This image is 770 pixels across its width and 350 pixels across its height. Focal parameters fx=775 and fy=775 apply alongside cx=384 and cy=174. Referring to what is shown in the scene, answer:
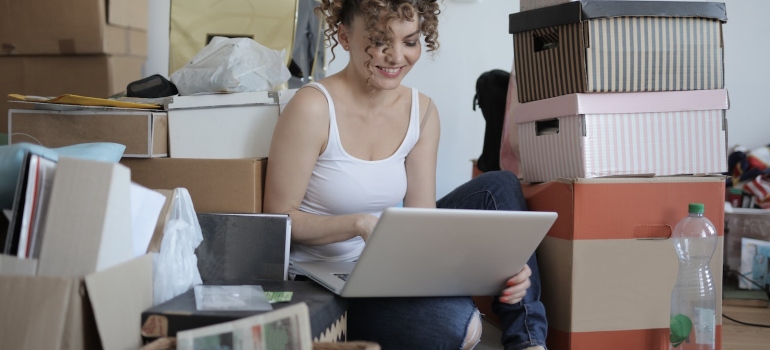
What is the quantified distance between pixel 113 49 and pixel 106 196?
1.35 meters

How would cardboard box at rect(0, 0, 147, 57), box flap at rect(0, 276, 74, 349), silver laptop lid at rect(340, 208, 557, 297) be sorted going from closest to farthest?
box flap at rect(0, 276, 74, 349) → silver laptop lid at rect(340, 208, 557, 297) → cardboard box at rect(0, 0, 147, 57)

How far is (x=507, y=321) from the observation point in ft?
4.59

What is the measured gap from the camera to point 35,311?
90 centimetres

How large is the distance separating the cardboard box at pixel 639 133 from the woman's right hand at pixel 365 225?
1.46ft

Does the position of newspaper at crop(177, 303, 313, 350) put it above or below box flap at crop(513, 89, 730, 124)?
below

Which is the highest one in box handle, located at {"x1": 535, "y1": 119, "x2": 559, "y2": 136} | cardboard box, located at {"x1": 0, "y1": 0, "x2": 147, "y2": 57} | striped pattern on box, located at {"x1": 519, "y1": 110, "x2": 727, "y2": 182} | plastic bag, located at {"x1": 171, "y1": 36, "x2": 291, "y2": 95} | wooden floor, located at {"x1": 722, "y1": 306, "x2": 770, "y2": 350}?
cardboard box, located at {"x1": 0, "y1": 0, "x2": 147, "y2": 57}

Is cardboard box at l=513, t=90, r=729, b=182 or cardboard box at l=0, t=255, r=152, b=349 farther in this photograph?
cardboard box at l=513, t=90, r=729, b=182

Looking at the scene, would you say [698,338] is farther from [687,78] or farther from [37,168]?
[37,168]

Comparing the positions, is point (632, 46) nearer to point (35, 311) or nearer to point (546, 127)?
point (546, 127)

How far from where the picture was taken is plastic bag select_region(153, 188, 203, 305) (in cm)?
110

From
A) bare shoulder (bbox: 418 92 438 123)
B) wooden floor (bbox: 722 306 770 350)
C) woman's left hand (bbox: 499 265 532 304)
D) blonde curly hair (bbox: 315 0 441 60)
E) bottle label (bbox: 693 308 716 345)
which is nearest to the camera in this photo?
woman's left hand (bbox: 499 265 532 304)

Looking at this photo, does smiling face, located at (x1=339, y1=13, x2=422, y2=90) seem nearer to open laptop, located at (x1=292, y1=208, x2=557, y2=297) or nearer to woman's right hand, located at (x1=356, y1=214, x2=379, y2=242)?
woman's right hand, located at (x1=356, y1=214, x2=379, y2=242)

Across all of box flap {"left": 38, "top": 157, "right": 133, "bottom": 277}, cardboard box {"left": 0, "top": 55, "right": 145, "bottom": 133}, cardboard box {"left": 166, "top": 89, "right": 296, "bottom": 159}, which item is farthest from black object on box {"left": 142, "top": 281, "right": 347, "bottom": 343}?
cardboard box {"left": 0, "top": 55, "right": 145, "bottom": 133}

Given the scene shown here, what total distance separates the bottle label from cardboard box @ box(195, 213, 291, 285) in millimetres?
820
